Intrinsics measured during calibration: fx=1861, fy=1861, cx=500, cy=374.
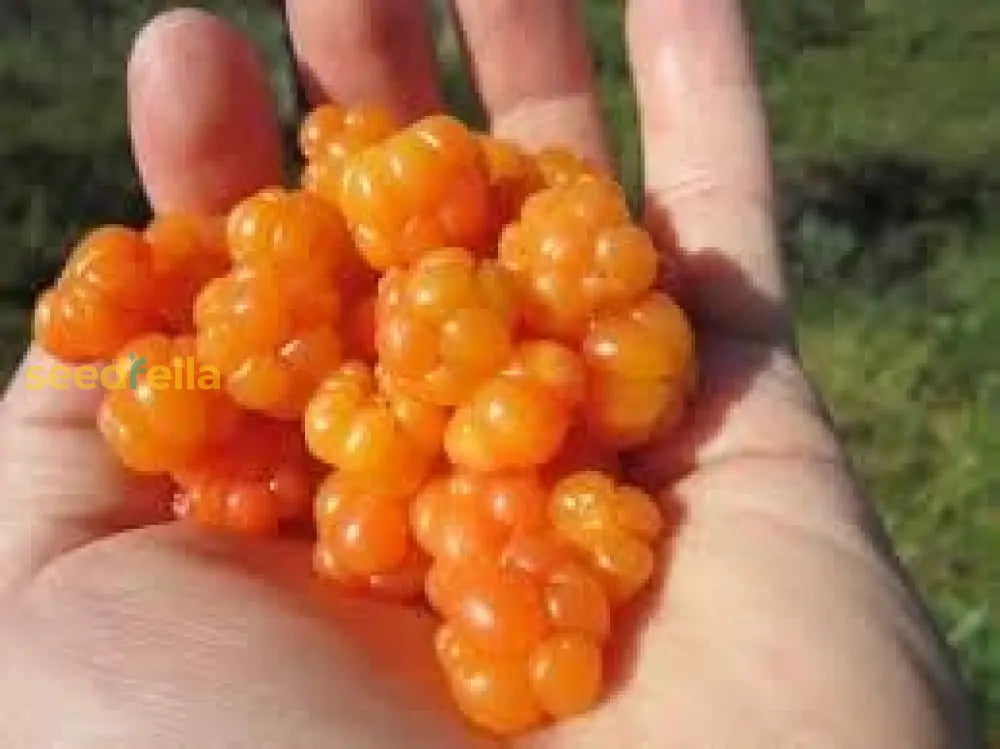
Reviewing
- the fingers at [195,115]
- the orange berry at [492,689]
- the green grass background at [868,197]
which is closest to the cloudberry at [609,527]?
the orange berry at [492,689]

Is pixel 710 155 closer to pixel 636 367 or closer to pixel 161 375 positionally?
pixel 636 367

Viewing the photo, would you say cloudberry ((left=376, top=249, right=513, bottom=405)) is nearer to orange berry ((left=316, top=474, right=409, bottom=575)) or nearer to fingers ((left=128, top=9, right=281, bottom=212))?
orange berry ((left=316, top=474, right=409, bottom=575))

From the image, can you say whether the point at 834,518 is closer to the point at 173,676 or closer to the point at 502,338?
the point at 502,338

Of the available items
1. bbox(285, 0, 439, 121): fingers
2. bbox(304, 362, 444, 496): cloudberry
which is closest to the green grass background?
A: bbox(285, 0, 439, 121): fingers

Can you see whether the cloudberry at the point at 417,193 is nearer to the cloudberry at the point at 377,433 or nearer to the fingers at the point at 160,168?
the cloudberry at the point at 377,433

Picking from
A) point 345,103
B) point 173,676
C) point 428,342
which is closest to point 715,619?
point 428,342

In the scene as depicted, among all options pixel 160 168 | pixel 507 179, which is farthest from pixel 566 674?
pixel 160 168

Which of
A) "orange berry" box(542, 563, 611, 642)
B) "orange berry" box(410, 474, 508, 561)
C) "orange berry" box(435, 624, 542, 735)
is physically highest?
"orange berry" box(410, 474, 508, 561)
